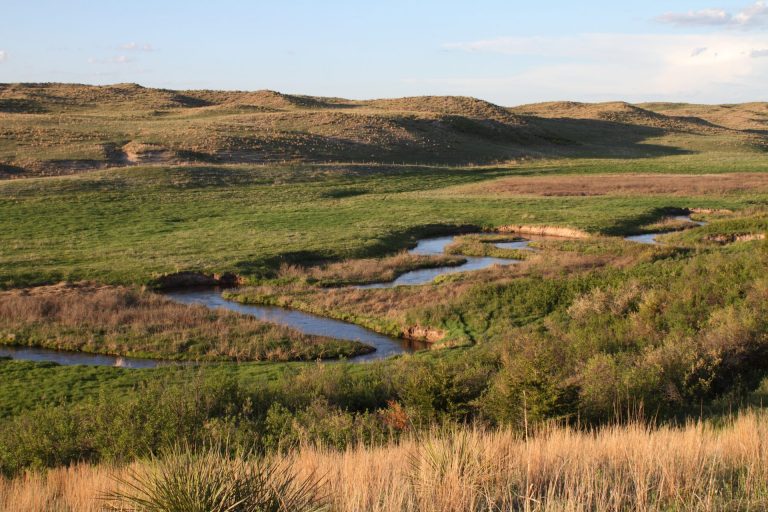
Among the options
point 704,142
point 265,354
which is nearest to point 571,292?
point 265,354

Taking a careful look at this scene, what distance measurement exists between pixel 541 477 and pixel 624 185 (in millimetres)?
59368

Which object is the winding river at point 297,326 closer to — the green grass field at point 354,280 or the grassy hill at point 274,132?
the green grass field at point 354,280

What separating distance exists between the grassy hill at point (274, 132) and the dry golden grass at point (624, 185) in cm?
2014

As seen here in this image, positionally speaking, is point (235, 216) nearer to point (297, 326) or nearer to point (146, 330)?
point (297, 326)

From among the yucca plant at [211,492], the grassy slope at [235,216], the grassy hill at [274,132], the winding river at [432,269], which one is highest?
the grassy hill at [274,132]

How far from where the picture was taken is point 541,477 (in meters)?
7.60

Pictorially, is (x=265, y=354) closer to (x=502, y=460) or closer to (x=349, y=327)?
(x=349, y=327)

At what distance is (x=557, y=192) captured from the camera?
6084 cm

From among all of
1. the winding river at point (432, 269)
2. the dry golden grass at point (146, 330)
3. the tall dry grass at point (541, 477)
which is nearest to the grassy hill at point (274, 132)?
the winding river at point (432, 269)

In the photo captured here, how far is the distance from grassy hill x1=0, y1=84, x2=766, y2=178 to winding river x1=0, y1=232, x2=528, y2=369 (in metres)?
37.1

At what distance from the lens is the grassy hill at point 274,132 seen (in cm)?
6838

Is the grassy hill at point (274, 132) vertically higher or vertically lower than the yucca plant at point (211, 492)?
higher

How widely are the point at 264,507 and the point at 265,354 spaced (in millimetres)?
16389

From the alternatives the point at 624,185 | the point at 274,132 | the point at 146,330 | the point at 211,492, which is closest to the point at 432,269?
the point at 146,330
